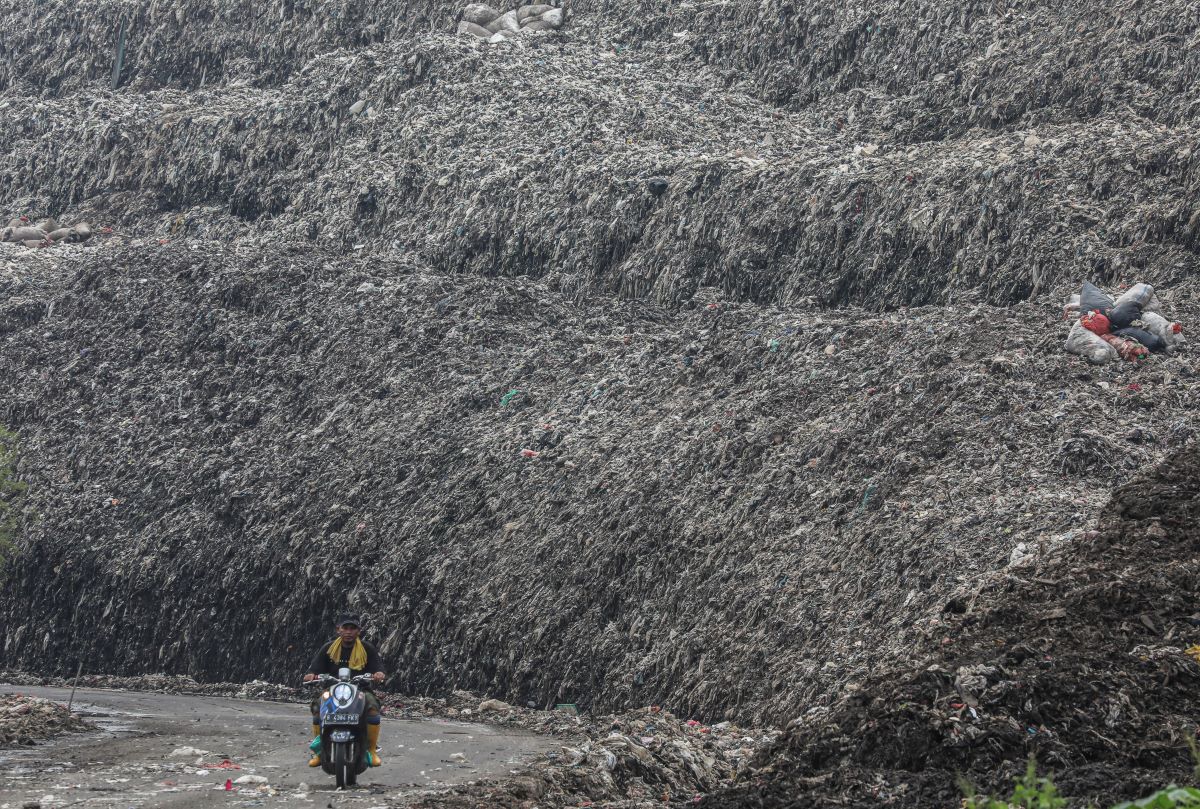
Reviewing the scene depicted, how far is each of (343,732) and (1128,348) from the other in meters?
10.5

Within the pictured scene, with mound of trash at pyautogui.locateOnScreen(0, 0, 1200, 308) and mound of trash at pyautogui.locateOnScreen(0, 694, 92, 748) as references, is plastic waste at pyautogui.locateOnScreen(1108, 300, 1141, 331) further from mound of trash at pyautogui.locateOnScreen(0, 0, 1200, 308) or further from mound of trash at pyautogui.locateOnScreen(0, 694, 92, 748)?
mound of trash at pyautogui.locateOnScreen(0, 694, 92, 748)

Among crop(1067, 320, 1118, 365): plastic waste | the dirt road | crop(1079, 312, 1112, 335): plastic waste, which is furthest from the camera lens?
crop(1079, 312, 1112, 335): plastic waste

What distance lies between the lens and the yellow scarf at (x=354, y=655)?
28.8ft

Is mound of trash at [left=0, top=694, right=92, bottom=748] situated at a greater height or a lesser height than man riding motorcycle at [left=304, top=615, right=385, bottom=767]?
lesser

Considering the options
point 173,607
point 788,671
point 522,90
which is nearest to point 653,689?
point 788,671

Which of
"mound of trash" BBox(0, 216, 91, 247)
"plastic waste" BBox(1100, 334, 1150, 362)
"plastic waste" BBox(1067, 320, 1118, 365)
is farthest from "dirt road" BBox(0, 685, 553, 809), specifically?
"mound of trash" BBox(0, 216, 91, 247)

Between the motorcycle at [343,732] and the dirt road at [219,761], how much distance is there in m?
0.14

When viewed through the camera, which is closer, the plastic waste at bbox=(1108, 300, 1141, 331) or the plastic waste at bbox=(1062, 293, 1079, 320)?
Result: the plastic waste at bbox=(1108, 300, 1141, 331)

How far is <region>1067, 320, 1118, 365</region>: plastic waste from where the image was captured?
588 inches

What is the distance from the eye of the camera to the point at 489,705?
14.2 meters

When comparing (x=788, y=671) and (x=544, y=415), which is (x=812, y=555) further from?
(x=544, y=415)

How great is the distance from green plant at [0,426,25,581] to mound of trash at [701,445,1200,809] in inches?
558

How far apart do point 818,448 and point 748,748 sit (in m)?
5.23

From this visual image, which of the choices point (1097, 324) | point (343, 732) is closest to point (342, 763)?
point (343, 732)
